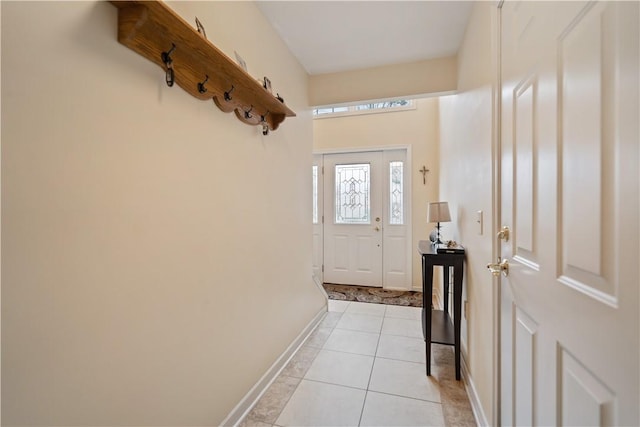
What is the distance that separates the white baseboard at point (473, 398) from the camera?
1465 mm

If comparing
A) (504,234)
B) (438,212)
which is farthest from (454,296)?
(504,234)

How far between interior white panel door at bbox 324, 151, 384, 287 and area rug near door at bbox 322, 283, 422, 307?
0.16 metres

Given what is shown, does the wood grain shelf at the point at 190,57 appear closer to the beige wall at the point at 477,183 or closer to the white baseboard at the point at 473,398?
the beige wall at the point at 477,183

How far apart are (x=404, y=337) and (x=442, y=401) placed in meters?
0.84

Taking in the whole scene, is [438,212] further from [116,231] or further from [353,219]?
[116,231]

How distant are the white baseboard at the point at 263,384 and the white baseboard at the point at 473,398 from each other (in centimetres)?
126

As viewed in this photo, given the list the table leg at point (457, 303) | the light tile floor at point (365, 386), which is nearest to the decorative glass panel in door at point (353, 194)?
the light tile floor at point (365, 386)

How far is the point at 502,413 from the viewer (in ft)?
4.08

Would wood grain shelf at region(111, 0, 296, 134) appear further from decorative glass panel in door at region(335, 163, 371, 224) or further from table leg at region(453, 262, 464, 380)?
decorative glass panel in door at region(335, 163, 371, 224)

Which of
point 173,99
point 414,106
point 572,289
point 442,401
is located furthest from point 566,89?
point 414,106

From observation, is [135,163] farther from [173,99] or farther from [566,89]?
[566,89]

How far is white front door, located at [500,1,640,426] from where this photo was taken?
1.78ft

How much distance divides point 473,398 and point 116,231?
205 cm

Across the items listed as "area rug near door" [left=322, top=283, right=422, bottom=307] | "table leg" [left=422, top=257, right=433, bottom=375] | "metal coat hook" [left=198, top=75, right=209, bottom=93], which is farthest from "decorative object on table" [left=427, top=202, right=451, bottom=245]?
"metal coat hook" [left=198, top=75, right=209, bottom=93]
